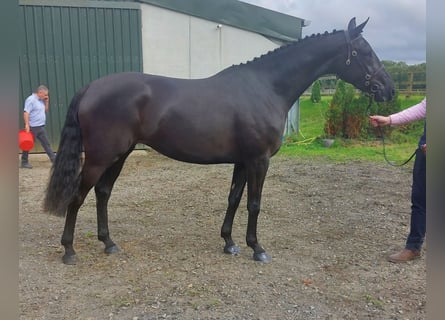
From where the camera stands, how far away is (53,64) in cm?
869

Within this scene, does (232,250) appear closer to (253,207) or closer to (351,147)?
(253,207)

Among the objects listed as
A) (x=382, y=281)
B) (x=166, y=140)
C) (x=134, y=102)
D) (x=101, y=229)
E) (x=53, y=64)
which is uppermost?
(x=53, y=64)

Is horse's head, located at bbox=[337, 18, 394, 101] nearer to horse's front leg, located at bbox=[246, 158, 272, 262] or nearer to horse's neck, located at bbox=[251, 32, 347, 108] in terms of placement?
horse's neck, located at bbox=[251, 32, 347, 108]

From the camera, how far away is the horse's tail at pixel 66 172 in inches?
133

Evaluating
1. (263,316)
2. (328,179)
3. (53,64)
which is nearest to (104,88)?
(263,316)

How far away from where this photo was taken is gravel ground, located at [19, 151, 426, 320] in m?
2.82

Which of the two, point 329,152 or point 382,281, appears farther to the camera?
point 329,152

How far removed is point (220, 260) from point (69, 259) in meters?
1.35

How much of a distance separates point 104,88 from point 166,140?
693 mm

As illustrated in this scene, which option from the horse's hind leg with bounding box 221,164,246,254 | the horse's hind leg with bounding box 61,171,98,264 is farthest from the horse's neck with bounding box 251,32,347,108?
the horse's hind leg with bounding box 61,171,98,264

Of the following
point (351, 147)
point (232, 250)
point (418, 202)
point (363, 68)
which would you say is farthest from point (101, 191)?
point (351, 147)

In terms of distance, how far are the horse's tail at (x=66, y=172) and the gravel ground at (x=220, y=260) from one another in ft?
1.83
